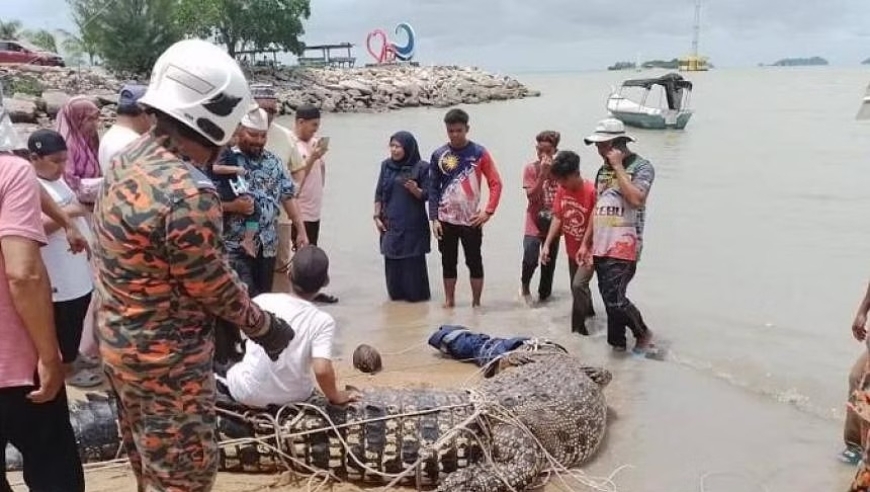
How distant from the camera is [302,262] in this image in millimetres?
3672

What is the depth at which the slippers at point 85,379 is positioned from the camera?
16.9 feet

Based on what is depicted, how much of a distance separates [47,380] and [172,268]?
0.88 m

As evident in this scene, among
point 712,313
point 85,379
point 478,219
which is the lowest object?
point 712,313

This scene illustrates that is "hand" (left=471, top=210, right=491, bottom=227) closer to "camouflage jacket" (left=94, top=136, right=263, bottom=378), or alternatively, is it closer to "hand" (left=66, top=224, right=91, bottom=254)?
"hand" (left=66, top=224, right=91, bottom=254)

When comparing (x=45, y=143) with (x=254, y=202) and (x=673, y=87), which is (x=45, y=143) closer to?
(x=254, y=202)

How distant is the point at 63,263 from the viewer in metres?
4.38

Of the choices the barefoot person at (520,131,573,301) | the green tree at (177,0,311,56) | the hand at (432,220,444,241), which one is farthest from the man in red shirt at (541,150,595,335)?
the green tree at (177,0,311,56)

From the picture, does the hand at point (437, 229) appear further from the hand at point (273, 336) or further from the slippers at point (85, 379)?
the hand at point (273, 336)

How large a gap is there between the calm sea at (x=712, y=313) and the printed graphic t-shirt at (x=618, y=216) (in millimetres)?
1029

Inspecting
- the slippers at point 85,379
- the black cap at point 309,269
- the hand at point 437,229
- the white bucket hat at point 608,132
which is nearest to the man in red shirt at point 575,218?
the white bucket hat at point 608,132

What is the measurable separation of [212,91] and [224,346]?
818 mm

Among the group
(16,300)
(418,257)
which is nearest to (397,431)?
(16,300)

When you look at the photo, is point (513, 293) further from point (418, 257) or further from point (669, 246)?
point (669, 246)

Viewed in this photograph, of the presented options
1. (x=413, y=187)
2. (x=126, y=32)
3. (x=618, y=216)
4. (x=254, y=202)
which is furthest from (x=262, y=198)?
(x=126, y=32)
